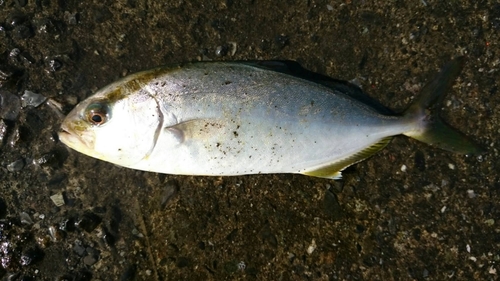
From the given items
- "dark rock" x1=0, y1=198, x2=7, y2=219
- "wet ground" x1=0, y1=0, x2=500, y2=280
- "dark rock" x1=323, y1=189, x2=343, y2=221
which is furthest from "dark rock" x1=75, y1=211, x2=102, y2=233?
"dark rock" x1=323, y1=189, x2=343, y2=221

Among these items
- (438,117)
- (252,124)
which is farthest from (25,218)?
(438,117)

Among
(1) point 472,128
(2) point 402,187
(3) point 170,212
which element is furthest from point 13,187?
(1) point 472,128

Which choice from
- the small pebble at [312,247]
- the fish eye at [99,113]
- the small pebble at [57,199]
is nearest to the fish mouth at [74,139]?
the fish eye at [99,113]

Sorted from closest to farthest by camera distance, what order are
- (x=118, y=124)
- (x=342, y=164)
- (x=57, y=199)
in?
(x=118, y=124), (x=342, y=164), (x=57, y=199)

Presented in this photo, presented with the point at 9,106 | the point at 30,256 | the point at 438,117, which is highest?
the point at 438,117

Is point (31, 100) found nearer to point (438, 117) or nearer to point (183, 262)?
point (183, 262)

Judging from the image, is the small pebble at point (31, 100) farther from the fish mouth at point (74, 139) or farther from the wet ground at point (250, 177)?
the fish mouth at point (74, 139)
